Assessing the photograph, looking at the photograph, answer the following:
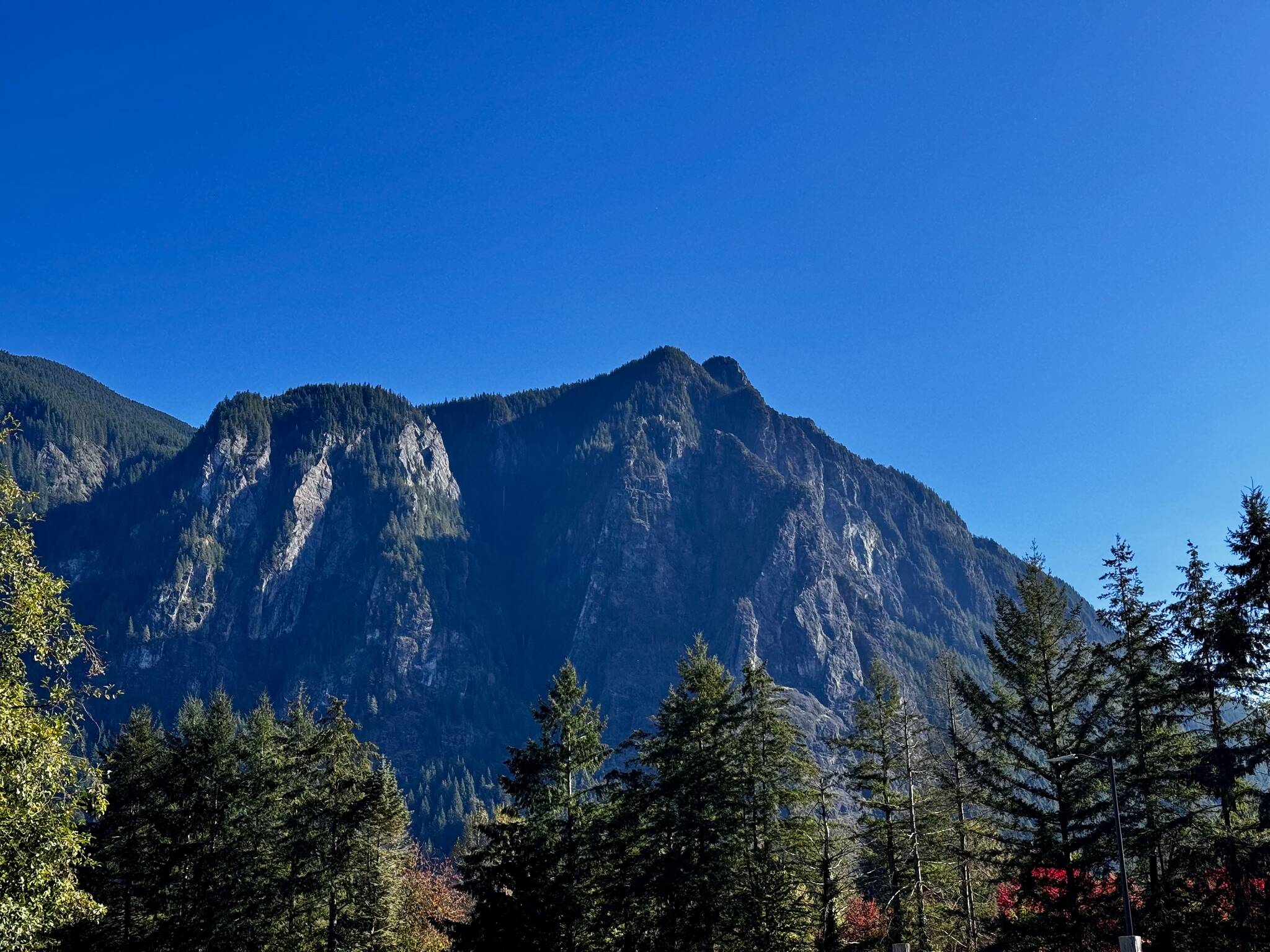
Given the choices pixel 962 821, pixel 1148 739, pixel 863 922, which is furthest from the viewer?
pixel 863 922

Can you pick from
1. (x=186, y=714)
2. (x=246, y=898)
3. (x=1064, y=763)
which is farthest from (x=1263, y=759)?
(x=186, y=714)

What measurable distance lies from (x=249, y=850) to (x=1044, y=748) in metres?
31.4

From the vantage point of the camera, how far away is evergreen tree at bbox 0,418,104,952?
586 inches

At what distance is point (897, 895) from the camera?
117 ft

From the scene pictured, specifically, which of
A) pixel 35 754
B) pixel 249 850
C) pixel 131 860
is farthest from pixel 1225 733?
pixel 131 860

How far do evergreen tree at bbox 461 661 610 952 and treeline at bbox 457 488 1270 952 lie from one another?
82 mm

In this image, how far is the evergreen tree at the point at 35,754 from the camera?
48.9 ft

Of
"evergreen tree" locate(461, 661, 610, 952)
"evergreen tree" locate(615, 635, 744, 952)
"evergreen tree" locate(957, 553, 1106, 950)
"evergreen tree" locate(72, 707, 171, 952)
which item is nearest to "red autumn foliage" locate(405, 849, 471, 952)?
"evergreen tree" locate(461, 661, 610, 952)

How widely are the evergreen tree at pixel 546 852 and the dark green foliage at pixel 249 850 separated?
5.55m

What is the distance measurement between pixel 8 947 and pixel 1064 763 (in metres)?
27.5

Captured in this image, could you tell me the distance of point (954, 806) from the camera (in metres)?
38.9

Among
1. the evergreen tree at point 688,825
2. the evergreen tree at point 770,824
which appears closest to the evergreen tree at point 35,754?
the evergreen tree at point 688,825

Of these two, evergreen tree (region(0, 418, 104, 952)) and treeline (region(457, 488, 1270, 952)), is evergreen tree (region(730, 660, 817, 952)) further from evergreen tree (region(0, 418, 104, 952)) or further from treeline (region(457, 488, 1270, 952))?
evergreen tree (region(0, 418, 104, 952))

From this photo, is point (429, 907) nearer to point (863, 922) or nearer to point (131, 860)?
point (131, 860)
